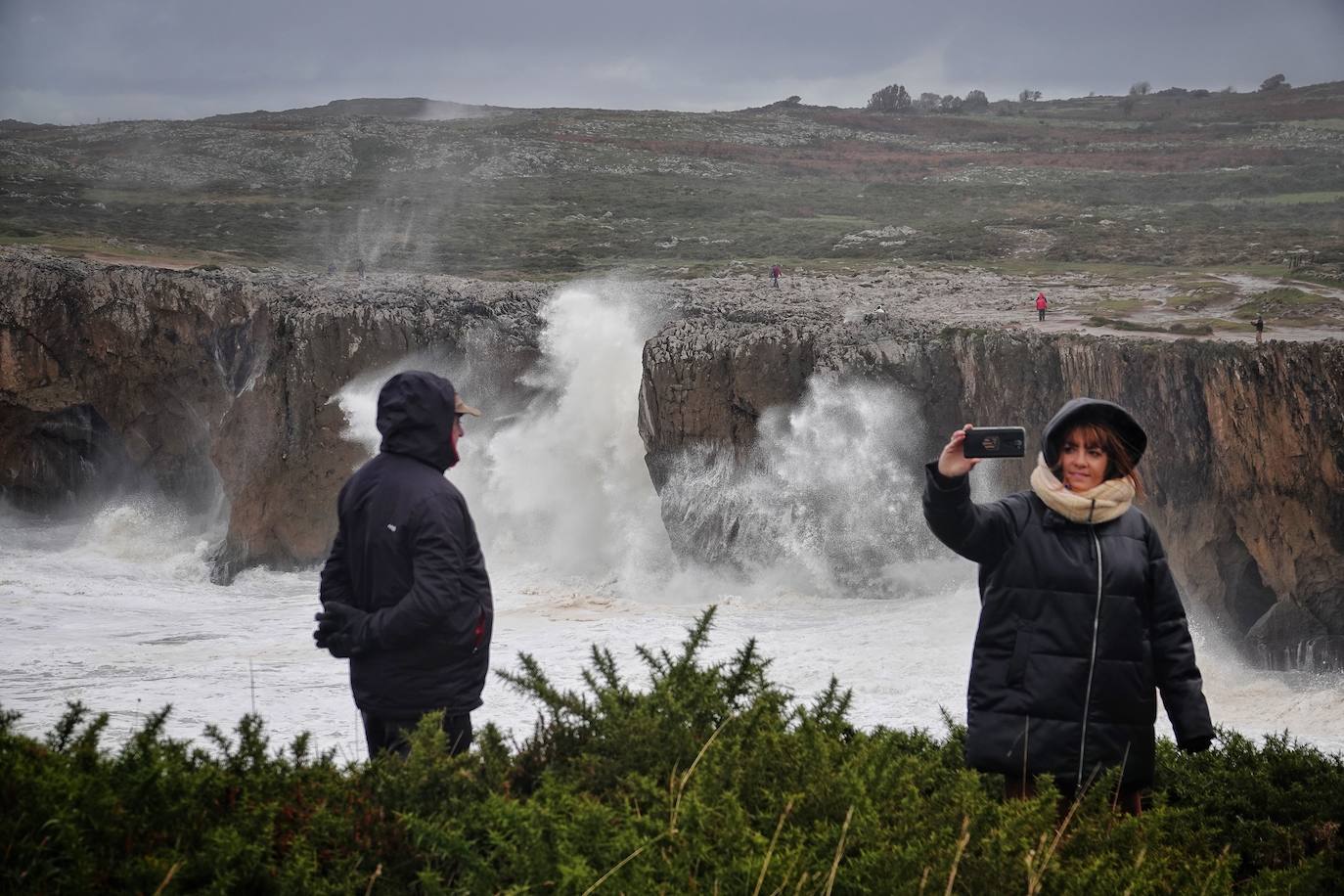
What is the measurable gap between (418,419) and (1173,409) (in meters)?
11.6

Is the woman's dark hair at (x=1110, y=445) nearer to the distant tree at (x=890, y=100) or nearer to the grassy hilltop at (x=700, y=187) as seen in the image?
the grassy hilltop at (x=700, y=187)

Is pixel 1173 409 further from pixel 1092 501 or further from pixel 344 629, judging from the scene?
pixel 344 629

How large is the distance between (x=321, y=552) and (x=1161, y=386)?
13.3 meters

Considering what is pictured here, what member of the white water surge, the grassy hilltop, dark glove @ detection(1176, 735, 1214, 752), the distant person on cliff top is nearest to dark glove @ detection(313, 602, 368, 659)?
the distant person on cliff top

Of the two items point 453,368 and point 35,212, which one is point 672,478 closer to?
point 453,368

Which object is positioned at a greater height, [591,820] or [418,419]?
[418,419]

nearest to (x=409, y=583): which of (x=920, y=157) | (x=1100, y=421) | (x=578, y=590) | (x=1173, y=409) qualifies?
(x=1100, y=421)

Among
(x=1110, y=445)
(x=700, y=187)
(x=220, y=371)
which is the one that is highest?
(x=700, y=187)

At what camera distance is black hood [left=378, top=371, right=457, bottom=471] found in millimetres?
4574

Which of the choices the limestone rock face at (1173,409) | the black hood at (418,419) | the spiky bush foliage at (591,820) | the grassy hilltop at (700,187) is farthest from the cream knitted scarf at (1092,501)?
the grassy hilltop at (700,187)

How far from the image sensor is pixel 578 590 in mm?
19031

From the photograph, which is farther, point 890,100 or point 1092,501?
point 890,100

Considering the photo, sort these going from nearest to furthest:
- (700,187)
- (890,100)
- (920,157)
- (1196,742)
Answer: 1. (1196,742)
2. (700,187)
3. (920,157)
4. (890,100)

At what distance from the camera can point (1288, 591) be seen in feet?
42.7
